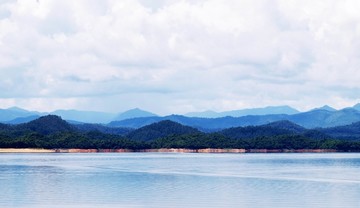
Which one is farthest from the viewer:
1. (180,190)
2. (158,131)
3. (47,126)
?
(158,131)

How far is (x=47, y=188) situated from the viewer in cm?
4162

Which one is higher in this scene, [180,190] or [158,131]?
[158,131]

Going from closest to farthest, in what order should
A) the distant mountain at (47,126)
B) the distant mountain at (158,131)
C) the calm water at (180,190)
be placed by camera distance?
the calm water at (180,190) → the distant mountain at (47,126) → the distant mountain at (158,131)

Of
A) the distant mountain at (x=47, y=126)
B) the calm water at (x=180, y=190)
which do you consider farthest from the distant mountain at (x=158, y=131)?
the calm water at (x=180, y=190)

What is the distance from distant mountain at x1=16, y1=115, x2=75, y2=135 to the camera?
6841 inches

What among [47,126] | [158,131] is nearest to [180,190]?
[47,126]

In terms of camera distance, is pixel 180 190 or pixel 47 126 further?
pixel 47 126

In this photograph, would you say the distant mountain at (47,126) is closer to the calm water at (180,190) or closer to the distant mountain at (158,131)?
the distant mountain at (158,131)

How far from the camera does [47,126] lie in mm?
177750

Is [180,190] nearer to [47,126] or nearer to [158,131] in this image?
[47,126]

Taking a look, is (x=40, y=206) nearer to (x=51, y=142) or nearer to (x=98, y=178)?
(x=98, y=178)

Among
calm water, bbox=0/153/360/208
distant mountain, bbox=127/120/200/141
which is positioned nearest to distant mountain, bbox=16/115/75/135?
distant mountain, bbox=127/120/200/141

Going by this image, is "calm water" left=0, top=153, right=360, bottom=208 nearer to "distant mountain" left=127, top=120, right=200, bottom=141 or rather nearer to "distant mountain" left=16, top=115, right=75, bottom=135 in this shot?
"distant mountain" left=16, top=115, right=75, bottom=135

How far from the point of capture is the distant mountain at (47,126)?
173750 millimetres
